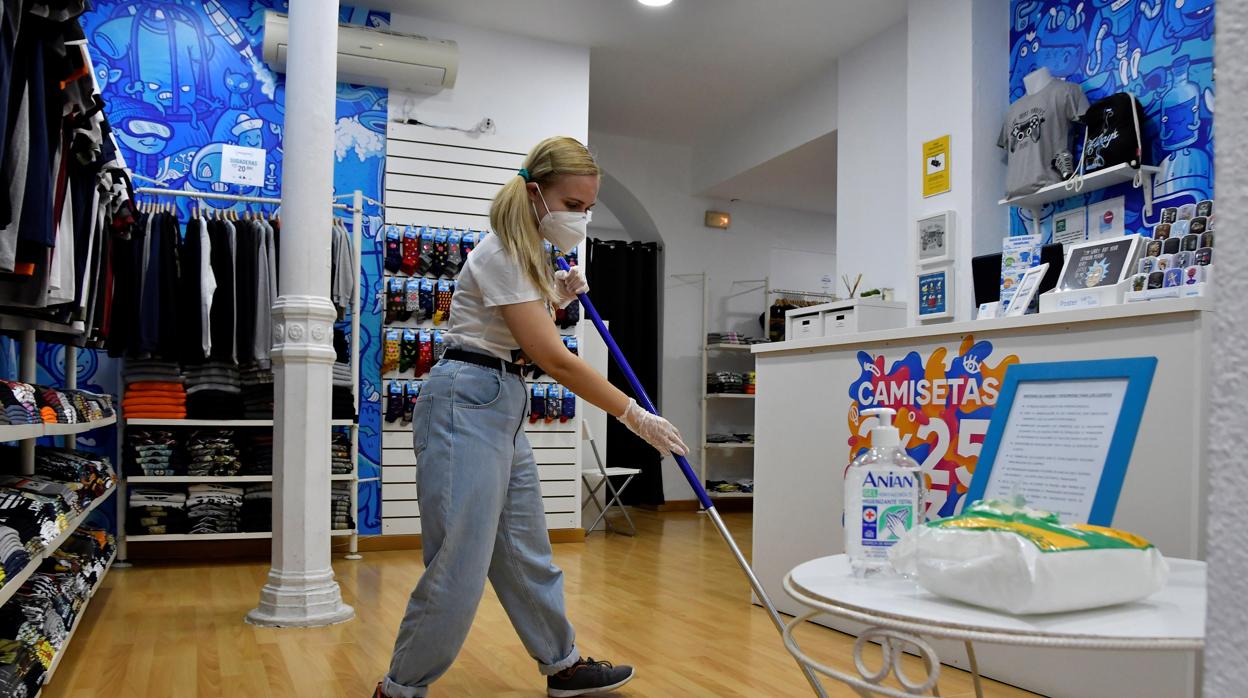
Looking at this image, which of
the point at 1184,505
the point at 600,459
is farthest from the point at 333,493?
the point at 1184,505

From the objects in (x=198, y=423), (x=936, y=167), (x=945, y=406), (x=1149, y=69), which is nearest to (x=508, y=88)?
(x=936, y=167)

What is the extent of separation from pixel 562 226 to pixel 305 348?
5.10ft

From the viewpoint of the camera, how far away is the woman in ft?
6.51

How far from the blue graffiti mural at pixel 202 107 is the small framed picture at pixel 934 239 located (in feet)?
10.4

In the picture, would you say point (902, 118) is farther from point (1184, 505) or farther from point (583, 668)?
point (583, 668)

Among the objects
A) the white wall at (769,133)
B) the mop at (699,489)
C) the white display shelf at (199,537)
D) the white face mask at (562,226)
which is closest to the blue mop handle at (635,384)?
the mop at (699,489)

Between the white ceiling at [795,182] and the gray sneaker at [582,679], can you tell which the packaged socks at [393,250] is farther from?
the gray sneaker at [582,679]

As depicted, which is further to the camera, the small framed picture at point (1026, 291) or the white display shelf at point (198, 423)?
the white display shelf at point (198, 423)

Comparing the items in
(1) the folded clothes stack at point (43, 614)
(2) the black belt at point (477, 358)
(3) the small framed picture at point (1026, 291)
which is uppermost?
(3) the small framed picture at point (1026, 291)

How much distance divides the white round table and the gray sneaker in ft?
5.09

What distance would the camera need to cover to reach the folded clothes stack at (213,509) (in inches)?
179

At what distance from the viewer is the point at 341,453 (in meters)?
4.90

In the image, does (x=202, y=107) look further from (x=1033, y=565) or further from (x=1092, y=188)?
(x=1033, y=565)

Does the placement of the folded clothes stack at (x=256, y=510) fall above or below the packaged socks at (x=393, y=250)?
below
